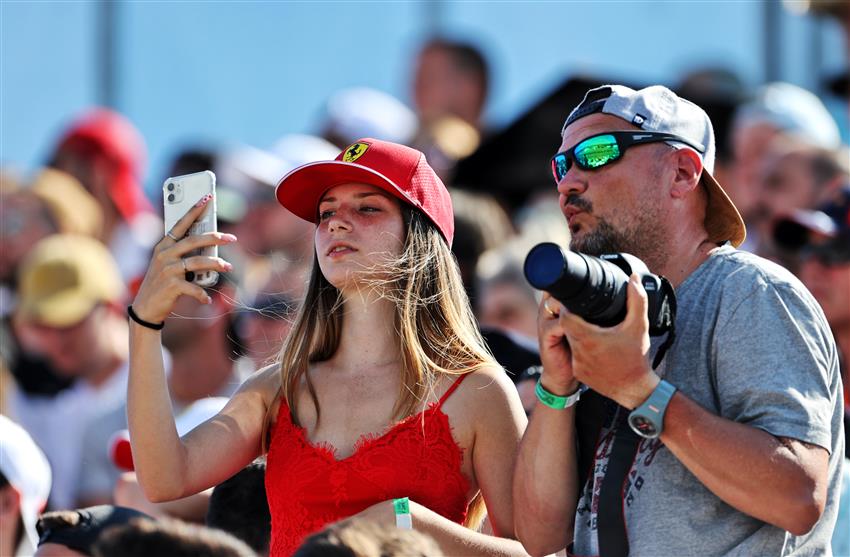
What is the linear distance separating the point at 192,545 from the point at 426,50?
623 cm

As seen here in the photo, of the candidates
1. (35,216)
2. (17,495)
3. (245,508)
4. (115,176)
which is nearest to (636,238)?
(245,508)

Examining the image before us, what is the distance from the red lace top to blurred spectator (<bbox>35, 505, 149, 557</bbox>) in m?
0.34

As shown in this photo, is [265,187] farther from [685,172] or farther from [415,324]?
[685,172]

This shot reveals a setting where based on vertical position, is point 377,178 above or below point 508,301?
above

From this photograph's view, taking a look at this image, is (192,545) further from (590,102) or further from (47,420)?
(47,420)

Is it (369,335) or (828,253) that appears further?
(828,253)

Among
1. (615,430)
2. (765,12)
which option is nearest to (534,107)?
(765,12)

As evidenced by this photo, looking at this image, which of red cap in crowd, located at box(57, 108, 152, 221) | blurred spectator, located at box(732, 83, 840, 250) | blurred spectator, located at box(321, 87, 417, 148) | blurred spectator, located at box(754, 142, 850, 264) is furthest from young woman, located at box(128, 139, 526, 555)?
red cap in crowd, located at box(57, 108, 152, 221)

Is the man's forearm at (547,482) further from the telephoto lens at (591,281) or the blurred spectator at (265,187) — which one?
the blurred spectator at (265,187)

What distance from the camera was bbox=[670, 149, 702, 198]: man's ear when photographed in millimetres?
3219

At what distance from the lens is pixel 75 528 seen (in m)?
3.40

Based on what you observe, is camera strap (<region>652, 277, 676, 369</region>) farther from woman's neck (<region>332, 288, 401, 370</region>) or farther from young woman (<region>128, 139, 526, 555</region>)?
woman's neck (<region>332, 288, 401, 370</region>)

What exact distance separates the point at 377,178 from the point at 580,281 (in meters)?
1.05

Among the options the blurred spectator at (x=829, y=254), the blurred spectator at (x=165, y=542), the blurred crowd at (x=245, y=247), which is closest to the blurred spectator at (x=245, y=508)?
the blurred crowd at (x=245, y=247)
